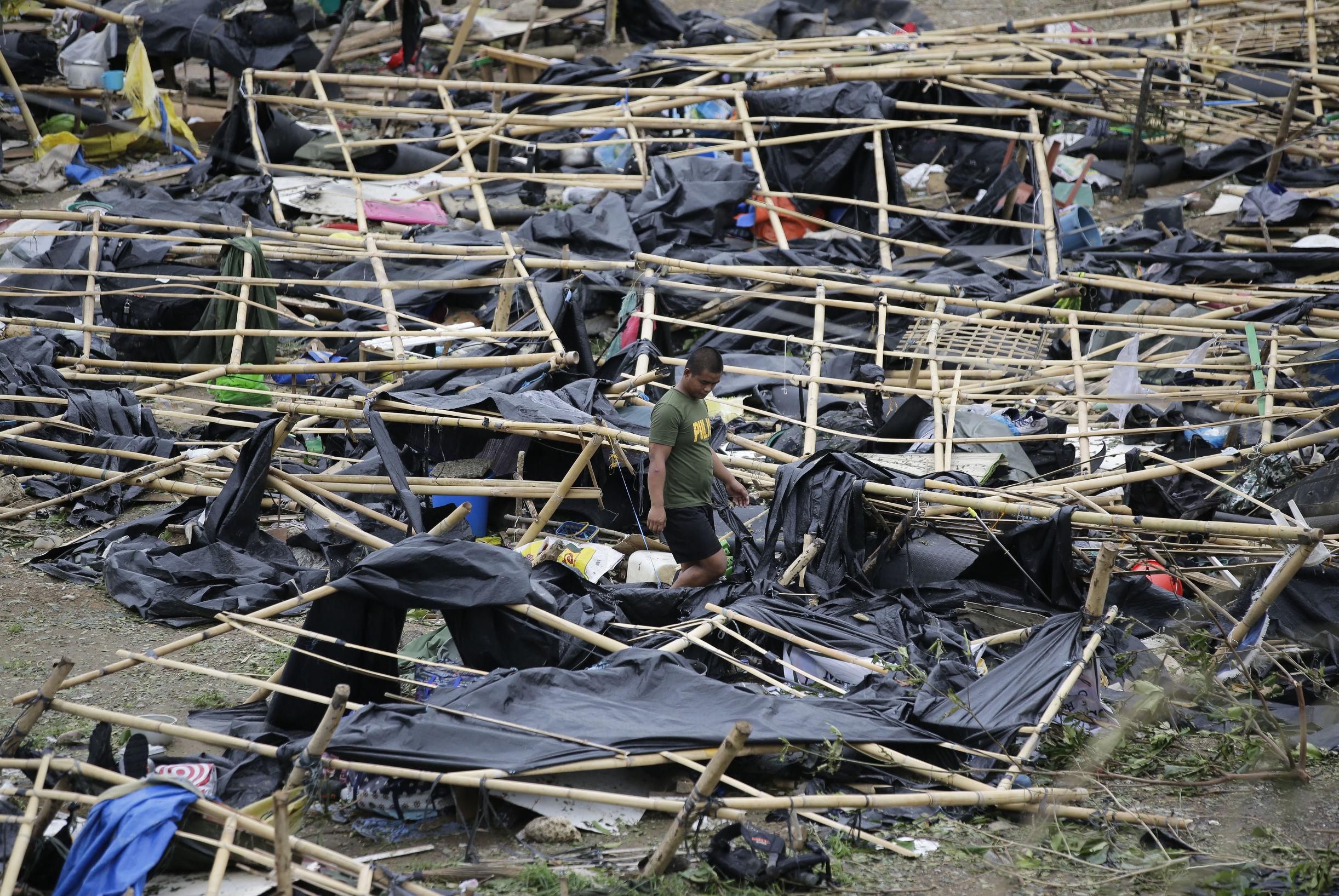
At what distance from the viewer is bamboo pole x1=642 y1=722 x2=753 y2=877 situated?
3.88m

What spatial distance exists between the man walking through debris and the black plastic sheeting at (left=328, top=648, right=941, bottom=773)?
108 centimetres

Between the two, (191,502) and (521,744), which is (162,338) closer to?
(191,502)

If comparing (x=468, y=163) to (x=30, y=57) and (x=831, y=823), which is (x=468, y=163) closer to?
(x=30, y=57)

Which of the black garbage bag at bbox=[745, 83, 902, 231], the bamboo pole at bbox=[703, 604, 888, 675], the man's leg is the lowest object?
the man's leg

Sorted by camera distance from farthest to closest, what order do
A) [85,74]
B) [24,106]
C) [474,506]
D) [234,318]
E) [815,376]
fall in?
1. [85,74]
2. [24,106]
3. [234,318]
4. [815,376]
5. [474,506]

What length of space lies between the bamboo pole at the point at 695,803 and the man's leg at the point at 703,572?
2294mm

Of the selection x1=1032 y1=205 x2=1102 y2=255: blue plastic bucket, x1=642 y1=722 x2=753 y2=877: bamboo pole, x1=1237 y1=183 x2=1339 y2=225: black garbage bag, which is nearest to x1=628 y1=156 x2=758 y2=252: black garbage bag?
x1=1032 y1=205 x2=1102 y2=255: blue plastic bucket

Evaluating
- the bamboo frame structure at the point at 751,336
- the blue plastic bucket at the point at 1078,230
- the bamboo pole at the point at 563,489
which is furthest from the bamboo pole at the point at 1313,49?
the bamboo pole at the point at 563,489

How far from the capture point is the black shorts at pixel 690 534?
6.32 m

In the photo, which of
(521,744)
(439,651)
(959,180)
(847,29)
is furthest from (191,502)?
(847,29)

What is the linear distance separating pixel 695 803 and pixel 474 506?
3.65 meters

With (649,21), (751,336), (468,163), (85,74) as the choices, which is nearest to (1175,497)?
(751,336)

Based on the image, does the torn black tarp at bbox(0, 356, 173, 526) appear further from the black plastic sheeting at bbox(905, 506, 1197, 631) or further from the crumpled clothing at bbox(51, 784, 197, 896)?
the black plastic sheeting at bbox(905, 506, 1197, 631)

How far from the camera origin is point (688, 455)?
6289mm
